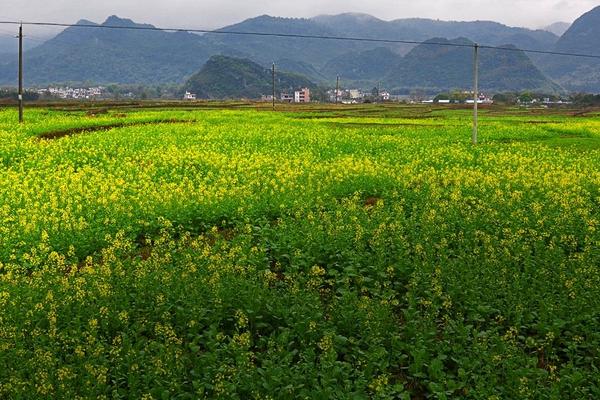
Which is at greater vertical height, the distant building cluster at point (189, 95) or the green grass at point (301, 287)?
the distant building cluster at point (189, 95)

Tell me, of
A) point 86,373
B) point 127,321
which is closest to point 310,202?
point 127,321

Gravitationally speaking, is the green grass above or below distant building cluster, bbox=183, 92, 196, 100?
below

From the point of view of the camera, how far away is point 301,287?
34.2 feet

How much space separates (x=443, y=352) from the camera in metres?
7.91

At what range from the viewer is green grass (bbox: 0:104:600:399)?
23.0ft

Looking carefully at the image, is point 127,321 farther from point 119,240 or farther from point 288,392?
point 119,240

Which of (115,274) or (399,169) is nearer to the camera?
(115,274)

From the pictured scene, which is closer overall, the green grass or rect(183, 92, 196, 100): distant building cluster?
the green grass

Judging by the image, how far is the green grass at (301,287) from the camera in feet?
23.0

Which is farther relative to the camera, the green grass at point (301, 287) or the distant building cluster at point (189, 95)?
the distant building cluster at point (189, 95)

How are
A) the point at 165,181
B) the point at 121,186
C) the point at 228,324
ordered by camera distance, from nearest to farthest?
1. the point at 228,324
2. the point at 121,186
3. the point at 165,181

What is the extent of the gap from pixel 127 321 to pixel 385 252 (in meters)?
5.20

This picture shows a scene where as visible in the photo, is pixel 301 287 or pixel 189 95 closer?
pixel 301 287

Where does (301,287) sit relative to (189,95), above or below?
below
